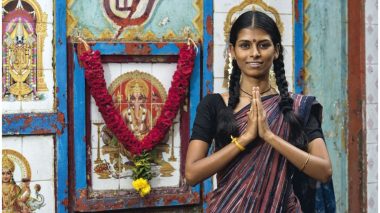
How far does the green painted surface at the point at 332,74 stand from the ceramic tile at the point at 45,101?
91.2 inches

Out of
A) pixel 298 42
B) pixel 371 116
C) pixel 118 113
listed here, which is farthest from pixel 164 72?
pixel 371 116

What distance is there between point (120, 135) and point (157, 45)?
2.68 ft

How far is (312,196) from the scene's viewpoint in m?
3.00

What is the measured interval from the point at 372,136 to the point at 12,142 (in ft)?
10.6

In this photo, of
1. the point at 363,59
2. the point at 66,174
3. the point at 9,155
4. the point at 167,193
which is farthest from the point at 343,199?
the point at 9,155

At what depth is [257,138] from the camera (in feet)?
9.21

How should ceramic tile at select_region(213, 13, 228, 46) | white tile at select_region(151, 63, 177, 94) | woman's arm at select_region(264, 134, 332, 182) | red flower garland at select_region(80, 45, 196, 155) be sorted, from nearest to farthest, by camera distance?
1. woman's arm at select_region(264, 134, 332, 182)
2. red flower garland at select_region(80, 45, 196, 155)
3. white tile at select_region(151, 63, 177, 94)
4. ceramic tile at select_region(213, 13, 228, 46)

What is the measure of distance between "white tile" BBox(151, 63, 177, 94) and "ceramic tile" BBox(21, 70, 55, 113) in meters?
0.85

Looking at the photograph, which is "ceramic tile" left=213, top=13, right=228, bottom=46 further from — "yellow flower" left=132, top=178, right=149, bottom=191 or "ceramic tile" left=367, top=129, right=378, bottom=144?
"ceramic tile" left=367, top=129, right=378, bottom=144

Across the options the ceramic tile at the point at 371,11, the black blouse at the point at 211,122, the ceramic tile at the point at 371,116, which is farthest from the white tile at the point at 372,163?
the black blouse at the point at 211,122

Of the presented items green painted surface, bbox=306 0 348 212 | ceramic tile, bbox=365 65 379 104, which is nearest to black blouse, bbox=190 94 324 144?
green painted surface, bbox=306 0 348 212

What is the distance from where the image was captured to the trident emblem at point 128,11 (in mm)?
4984

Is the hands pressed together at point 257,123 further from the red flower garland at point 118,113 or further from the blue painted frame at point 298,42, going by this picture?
the blue painted frame at point 298,42

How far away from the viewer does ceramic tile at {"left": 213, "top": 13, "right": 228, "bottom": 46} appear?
5.21 meters
